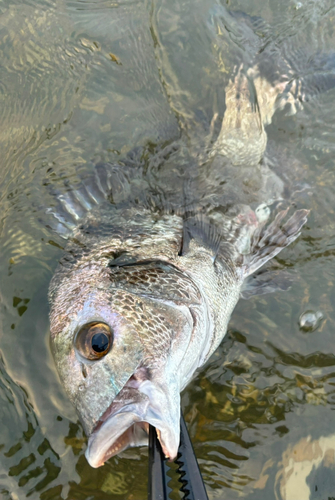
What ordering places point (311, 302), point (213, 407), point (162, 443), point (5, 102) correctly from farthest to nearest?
point (5, 102) → point (311, 302) → point (213, 407) → point (162, 443)

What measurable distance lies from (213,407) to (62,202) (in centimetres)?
223

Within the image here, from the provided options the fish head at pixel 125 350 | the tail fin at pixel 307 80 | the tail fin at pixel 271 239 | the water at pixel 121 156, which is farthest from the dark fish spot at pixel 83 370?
the tail fin at pixel 307 80

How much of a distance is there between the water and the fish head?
883 millimetres

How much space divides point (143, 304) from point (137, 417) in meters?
0.66

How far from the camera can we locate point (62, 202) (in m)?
3.62

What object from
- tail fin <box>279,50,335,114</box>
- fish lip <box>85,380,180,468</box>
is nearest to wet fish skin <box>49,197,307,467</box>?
fish lip <box>85,380,180,468</box>

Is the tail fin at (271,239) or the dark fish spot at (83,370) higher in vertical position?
the dark fish spot at (83,370)

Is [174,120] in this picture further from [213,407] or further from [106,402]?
[106,402]

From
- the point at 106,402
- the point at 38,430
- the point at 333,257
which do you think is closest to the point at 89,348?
the point at 106,402

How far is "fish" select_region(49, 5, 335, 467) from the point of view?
208 cm

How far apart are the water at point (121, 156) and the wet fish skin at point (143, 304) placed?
17.9 inches

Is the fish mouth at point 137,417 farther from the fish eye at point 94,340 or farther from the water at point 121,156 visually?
the water at point 121,156

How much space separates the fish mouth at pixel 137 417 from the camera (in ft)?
6.36

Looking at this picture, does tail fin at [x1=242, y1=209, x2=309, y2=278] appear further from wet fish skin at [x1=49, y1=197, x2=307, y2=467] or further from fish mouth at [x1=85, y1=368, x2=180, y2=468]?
fish mouth at [x1=85, y1=368, x2=180, y2=468]
